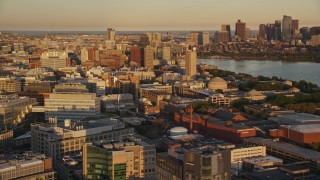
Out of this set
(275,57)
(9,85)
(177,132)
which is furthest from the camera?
(275,57)

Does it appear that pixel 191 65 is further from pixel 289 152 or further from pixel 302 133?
pixel 289 152

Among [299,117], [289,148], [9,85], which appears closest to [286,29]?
[9,85]

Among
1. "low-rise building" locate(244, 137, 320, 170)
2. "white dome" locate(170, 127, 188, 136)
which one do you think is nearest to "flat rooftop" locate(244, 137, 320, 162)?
"low-rise building" locate(244, 137, 320, 170)

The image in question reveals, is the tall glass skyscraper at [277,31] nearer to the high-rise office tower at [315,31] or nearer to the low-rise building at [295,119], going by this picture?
the high-rise office tower at [315,31]

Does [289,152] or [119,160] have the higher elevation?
[119,160]

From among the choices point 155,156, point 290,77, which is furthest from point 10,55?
point 155,156

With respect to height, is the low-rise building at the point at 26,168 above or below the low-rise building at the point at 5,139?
above

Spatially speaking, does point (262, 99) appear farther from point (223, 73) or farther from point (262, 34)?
point (262, 34)

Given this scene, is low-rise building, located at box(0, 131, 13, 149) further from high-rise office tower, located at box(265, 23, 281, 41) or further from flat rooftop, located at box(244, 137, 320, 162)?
high-rise office tower, located at box(265, 23, 281, 41)

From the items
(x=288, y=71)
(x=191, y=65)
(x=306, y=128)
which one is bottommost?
(x=288, y=71)

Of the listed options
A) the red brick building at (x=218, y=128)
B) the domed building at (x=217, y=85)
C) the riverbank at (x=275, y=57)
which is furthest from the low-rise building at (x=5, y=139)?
the riverbank at (x=275, y=57)

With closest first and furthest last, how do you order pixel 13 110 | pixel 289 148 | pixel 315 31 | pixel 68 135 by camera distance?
pixel 68 135 < pixel 289 148 < pixel 13 110 < pixel 315 31
